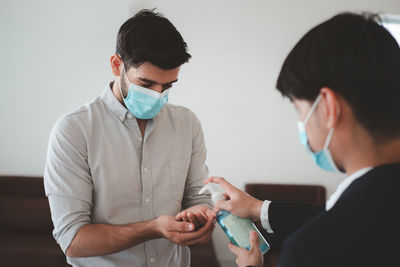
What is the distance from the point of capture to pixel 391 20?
11.2ft

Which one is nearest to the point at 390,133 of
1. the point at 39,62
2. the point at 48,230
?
the point at 48,230

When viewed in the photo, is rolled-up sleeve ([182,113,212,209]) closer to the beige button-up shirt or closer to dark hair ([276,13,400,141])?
the beige button-up shirt

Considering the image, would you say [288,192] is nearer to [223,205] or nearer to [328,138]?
[223,205]

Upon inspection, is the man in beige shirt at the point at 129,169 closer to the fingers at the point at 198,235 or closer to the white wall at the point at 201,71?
the fingers at the point at 198,235

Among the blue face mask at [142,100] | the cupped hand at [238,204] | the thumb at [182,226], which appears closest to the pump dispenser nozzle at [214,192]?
the cupped hand at [238,204]

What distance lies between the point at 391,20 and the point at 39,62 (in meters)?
3.87

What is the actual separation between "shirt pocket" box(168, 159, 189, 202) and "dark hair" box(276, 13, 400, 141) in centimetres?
72

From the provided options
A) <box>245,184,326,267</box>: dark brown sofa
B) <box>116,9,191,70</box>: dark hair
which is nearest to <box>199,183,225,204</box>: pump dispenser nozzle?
<box>116,9,191,70</box>: dark hair

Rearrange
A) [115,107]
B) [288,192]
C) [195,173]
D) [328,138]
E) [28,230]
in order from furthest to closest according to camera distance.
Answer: [288,192], [28,230], [195,173], [115,107], [328,138]

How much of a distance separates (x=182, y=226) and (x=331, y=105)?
2.23ft

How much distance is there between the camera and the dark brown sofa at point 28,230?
2445mm

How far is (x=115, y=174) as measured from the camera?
46.6 inches

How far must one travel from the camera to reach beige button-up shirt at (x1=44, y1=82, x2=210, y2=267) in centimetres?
111

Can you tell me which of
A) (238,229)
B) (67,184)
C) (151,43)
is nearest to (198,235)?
(238,229)
